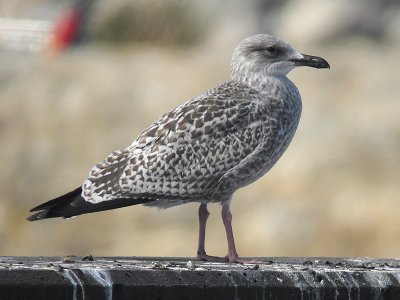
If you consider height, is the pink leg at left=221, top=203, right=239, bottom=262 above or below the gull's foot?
above

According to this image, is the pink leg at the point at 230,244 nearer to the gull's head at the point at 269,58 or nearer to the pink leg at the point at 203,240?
the pink leg at the point at 203,240

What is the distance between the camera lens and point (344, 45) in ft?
84.7

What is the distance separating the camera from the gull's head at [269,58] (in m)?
8.84

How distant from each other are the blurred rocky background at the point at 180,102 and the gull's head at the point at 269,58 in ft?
28.5

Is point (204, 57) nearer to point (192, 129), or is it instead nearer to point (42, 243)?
point (42, 243)

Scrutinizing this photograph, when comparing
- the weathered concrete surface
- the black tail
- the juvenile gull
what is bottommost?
the weathered concrete surface

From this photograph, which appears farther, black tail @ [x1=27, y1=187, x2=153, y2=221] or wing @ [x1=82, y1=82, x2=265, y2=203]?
wing @ [x1=82, y1=82, x2=265, y2=203]

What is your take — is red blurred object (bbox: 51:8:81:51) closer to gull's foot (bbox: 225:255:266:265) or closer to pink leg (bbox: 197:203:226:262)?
pink leg (bbox: 197:203:226:262)

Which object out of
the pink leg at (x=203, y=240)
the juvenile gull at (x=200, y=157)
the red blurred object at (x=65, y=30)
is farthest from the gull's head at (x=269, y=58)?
the red blurred object at (x=65, y=30)

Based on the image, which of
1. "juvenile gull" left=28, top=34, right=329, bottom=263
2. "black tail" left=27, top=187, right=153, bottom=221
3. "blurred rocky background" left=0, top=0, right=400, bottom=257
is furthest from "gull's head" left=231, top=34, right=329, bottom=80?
"blurred rocky background" left=0, top=0, right=400, bottom=257

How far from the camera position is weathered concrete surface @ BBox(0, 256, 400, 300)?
6430 millimetres

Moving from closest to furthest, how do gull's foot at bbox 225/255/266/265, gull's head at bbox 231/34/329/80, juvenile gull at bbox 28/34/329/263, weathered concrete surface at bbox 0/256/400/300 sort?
1. weathered concrete surface at bbox 0/256/400/300
2. gull's foot at bbox 225/255/266/265
3. juvenile gull at bbox 28/34/329/263
4. gull's head at bbox 231/34/329/80

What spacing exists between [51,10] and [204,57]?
15.9 meters

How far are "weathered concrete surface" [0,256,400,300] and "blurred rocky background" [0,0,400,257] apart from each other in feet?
33.6
